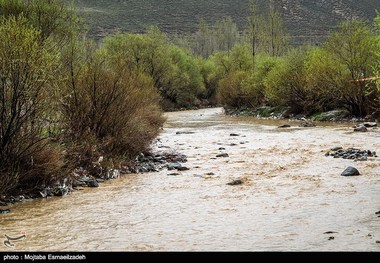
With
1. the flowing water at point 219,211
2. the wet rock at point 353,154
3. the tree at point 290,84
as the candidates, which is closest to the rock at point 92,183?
the flowing water at point 219,211

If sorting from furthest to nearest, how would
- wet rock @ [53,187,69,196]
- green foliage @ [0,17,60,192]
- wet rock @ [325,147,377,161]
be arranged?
wet rock @ [325,147,377,161] < wet rock @ [53,187,69,196] < green foliage @ [0,17,60,192]

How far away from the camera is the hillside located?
141 metres

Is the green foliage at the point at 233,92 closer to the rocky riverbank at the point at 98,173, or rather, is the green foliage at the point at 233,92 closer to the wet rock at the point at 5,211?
the rocky riverbank at the point at 98,173

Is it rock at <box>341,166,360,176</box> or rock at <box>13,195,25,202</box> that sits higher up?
rock at <box>13,195,25,202</box>

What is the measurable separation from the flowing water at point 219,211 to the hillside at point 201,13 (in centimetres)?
11581

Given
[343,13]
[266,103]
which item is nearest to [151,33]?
[266,103]

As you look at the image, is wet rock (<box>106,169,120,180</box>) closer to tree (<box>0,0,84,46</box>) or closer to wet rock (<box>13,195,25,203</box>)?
wet rock (<box>13,195,25,203</box>)

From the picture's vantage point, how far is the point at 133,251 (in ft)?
30.2

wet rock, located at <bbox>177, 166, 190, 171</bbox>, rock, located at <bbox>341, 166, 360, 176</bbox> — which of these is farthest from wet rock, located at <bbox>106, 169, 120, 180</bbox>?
rock, located at <bbox>341, 166, 360, 176</bbox>

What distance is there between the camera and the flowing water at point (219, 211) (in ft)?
31.7

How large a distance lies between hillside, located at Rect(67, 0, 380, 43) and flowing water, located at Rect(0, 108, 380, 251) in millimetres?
115812

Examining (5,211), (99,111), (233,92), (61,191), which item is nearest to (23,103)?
(61,191)

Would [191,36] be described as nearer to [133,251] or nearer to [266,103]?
[266,103]

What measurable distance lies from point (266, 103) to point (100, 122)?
38650 mm
